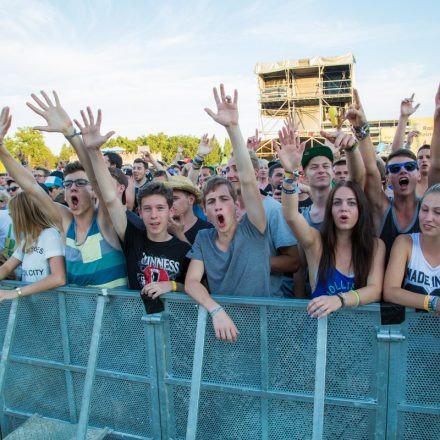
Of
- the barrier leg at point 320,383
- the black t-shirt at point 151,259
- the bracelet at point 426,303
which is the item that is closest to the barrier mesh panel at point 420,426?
the barrier leg at point 320,383

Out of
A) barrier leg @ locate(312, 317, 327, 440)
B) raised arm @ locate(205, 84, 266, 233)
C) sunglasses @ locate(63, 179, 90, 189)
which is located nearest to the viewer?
barrier leg @ locate(312, 317, 327, 440)

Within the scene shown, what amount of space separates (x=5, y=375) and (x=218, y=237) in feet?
6.36

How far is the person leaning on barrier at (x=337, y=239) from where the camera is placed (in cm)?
247

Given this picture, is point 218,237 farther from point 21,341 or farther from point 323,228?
point 21,341

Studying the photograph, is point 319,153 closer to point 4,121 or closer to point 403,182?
point 403,182

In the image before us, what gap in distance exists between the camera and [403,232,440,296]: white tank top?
2361mm

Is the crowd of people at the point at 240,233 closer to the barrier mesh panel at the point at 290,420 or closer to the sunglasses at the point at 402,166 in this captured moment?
the sunglasses at the point at 402,166

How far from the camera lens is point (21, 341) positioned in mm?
3061

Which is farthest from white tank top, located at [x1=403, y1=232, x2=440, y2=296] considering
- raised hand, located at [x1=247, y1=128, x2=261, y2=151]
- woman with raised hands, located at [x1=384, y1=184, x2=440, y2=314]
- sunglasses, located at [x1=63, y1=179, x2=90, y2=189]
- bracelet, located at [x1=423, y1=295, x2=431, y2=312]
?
raised hand, located at [x1=247, y1=128, x2=261, y2=151]

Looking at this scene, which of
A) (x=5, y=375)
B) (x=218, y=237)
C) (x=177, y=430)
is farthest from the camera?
(x=5, y=375)

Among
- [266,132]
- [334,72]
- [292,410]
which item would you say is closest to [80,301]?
[292,410]

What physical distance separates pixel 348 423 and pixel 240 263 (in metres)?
1.11

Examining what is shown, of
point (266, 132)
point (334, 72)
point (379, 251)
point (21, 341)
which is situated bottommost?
point (21, 341)

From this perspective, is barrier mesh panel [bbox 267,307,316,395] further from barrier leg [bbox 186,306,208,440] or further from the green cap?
the green cap
